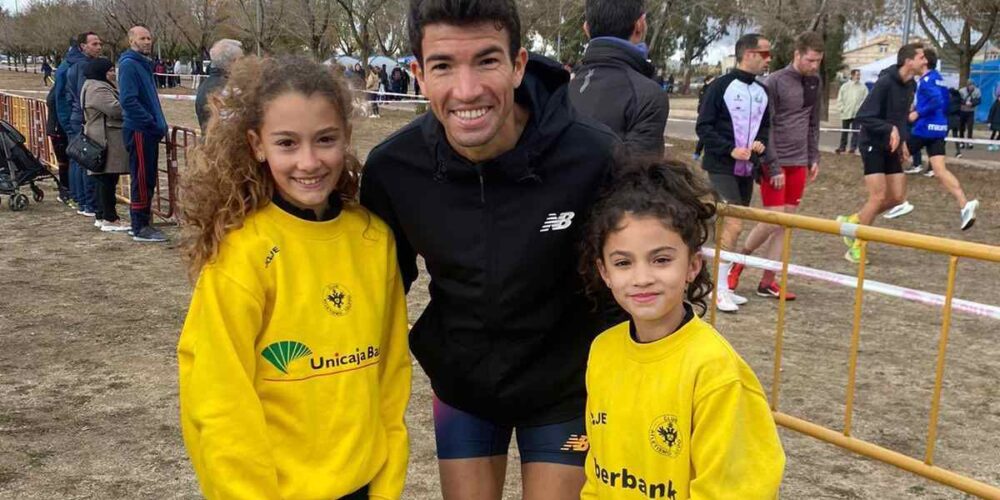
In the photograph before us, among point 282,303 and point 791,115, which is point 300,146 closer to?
point 282,303

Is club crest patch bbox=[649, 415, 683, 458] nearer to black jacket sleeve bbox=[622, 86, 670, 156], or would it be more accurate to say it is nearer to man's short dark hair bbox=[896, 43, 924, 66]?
black jacket sleeve bbox=[622, 86, 670, 156]

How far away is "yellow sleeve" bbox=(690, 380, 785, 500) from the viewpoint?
1.91 m

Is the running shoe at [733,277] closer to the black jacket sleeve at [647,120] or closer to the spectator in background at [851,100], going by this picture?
the black jacket sleeve at [647,120]

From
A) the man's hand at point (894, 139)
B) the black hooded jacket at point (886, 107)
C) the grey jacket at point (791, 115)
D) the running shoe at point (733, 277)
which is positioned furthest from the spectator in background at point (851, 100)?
the running shoe at point (733, 277)

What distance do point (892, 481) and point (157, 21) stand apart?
185 ft

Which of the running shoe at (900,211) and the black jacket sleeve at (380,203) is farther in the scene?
the running shoe at (900,211)

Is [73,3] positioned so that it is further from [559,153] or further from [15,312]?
[559,153]

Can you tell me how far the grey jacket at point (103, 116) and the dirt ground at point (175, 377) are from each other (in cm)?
99

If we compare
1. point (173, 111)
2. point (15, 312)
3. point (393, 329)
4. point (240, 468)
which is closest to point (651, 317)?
point (393, 329)

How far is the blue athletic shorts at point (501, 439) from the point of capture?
2.41 metres

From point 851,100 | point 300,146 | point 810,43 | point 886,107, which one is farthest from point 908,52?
point 851,100

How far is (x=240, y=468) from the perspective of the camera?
202 cm

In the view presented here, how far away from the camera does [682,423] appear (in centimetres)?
198

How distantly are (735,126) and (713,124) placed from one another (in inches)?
6.8
